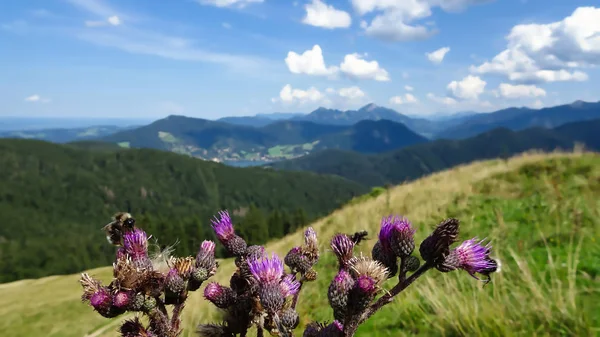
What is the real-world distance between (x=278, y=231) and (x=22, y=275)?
96935 millimetres

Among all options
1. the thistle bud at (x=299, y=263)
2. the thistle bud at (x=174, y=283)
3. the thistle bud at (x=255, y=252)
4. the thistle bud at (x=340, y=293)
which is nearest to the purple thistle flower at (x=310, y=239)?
the thistle bud at (x=299, y=263)

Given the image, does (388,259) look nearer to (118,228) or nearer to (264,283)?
(264,283)

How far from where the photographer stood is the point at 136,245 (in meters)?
1.76

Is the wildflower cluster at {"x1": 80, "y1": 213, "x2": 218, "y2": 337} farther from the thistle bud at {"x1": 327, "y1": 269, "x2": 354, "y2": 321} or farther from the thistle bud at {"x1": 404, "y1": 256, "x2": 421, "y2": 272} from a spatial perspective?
the thistle bud at {"x1": 404, "y1": 256, "x2": 421, "y2": 272}

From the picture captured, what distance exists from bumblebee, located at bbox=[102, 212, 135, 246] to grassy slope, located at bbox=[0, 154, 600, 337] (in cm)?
101

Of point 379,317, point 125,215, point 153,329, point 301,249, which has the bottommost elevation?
point 379,317

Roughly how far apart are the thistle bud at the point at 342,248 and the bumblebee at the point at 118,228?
1.00 metres

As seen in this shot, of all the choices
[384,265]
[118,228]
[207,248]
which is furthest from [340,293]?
[118,228]

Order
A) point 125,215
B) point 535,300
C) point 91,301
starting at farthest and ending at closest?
1. point 535,300
2. point 125,215
3. point 91,301

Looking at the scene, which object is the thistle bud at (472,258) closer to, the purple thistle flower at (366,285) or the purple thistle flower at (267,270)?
the purple thistle flower at (366,285)

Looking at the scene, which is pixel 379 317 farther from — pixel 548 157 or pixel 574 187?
pixel 548 157

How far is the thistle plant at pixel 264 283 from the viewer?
1446mm

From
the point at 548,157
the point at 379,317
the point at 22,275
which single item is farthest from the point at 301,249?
the point at 22,275

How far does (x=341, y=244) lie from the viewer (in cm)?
178
